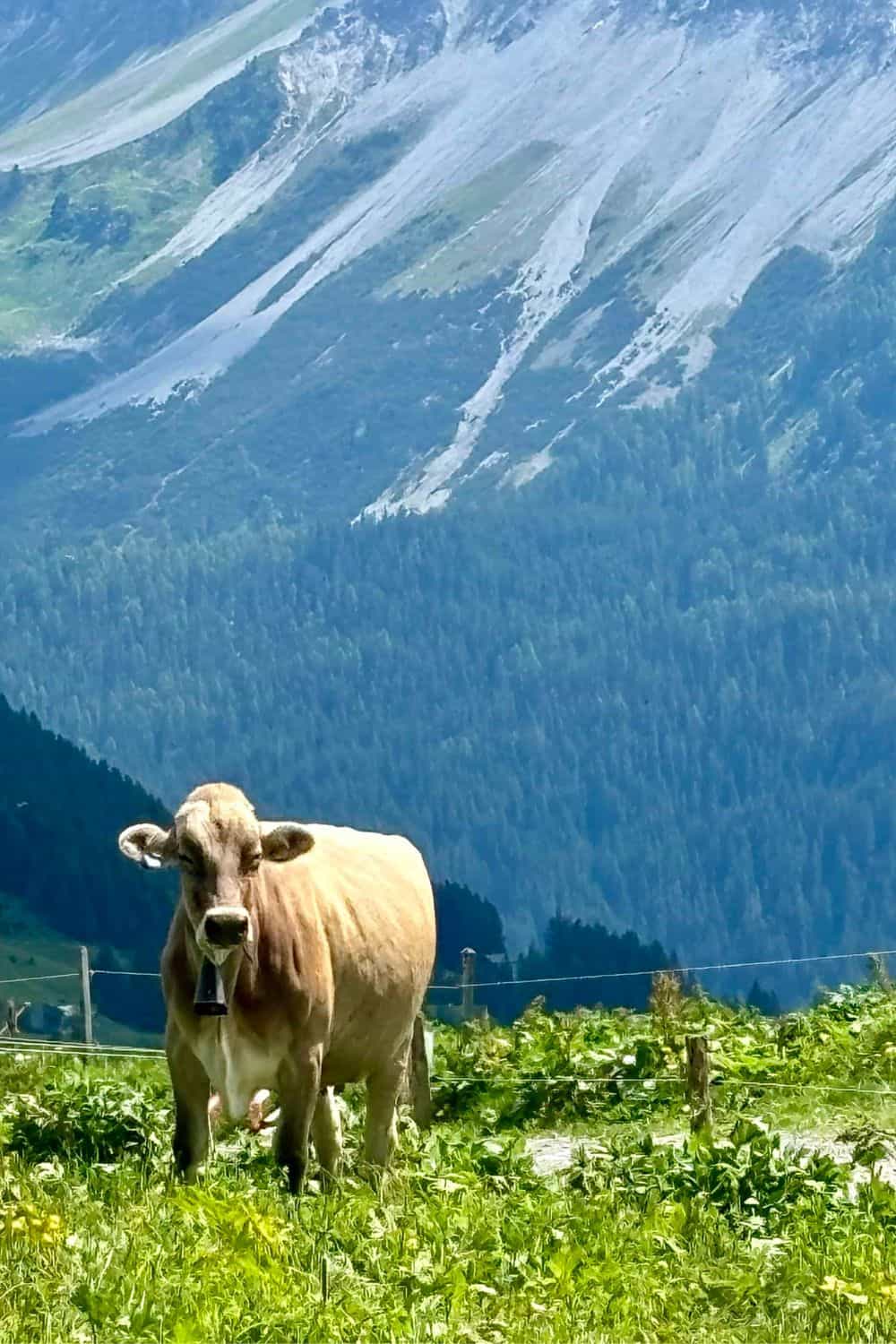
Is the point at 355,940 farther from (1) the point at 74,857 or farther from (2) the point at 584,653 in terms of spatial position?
(2) the point at 584,653

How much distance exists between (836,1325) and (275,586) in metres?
173

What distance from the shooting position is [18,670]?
172 meters

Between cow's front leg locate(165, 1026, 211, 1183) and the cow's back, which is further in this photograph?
the cow's back

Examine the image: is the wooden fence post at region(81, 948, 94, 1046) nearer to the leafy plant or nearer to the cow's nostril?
the leafy plant

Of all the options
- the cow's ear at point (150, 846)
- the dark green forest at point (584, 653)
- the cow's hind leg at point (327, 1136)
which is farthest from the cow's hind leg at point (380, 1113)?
the dark green forest at point (584, 653)

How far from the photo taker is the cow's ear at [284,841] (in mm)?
10789

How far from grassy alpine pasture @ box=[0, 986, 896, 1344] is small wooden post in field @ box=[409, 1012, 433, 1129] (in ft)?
1.23

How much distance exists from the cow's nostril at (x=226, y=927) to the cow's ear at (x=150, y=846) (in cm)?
55

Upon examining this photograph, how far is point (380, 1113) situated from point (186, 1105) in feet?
6.38

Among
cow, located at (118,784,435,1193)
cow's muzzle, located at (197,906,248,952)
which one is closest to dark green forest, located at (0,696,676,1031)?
cow, located at (118,784,435,1193)

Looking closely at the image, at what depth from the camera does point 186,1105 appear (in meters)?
10.6

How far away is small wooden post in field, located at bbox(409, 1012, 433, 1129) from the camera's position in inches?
560

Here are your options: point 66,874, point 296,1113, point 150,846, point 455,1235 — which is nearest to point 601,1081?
point 296,1113

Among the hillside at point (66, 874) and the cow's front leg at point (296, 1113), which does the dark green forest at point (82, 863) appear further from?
the cow's front leg at point (296, 1113)
